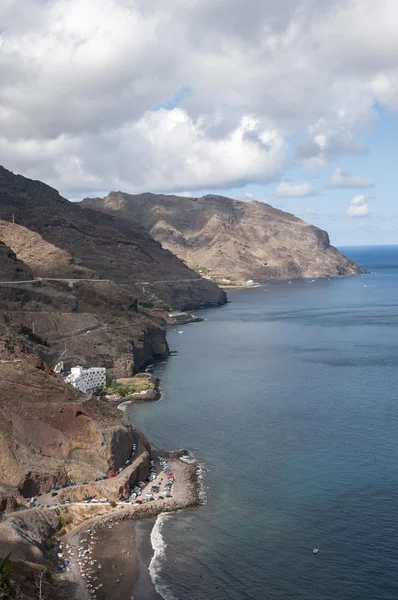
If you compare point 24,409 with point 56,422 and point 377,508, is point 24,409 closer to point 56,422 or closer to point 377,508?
point 56,422

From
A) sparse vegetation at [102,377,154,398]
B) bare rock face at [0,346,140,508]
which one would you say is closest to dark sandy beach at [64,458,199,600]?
bare rock face at [0,346,140,508]

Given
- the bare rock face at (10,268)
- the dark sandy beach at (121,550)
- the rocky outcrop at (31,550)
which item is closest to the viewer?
the rocky outcrop at (31,550)

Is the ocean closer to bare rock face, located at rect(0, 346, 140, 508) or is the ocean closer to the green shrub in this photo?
the green shrub

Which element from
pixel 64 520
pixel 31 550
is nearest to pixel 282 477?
pixel 64 520

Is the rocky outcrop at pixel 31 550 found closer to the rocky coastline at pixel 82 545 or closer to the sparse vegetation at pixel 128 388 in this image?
the rocky coastline at pixel 82 545

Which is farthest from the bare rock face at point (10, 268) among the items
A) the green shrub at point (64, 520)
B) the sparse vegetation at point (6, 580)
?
the sparse vegetation at point (6, 580)

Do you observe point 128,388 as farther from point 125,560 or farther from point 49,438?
point 125,560
